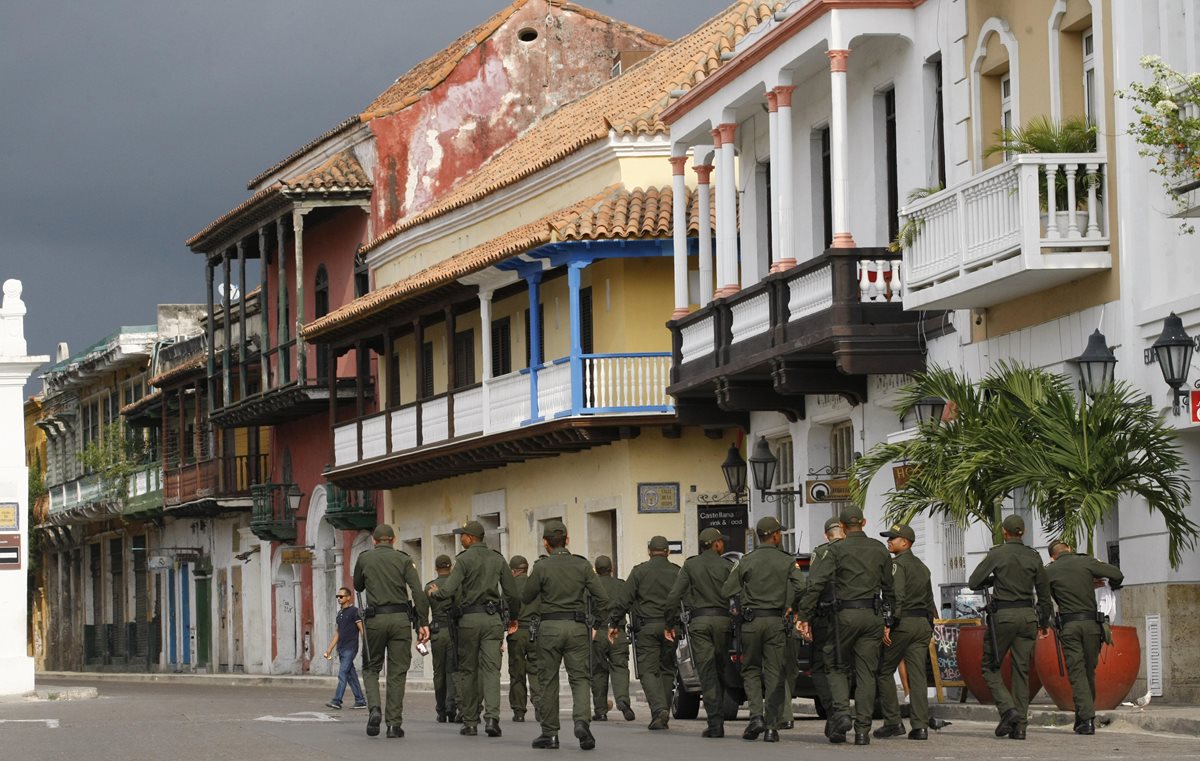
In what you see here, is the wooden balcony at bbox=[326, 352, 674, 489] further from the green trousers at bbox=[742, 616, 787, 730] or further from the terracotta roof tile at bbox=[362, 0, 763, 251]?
the green trousers at bbox=[742, 616, 787, 730]

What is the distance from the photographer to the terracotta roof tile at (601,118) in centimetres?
3466

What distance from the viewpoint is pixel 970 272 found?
22.2 m

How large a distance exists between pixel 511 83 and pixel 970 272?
24.5m

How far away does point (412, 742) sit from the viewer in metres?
19.0

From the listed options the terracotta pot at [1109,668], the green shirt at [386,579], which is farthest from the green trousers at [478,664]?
the terracotta pot at [1109,668]

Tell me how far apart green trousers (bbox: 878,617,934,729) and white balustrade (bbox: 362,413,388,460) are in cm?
2276

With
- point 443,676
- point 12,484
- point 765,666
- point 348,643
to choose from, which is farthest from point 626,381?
point 765,666

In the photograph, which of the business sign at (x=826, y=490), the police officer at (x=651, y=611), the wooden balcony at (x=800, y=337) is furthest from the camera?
the business sign at (x=826, y=490)

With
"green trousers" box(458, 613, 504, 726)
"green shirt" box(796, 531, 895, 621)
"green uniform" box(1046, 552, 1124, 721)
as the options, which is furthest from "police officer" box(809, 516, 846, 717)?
"green trousers" box(458, 613, 504, 726)

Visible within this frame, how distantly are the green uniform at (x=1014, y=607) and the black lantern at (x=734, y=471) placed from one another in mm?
12859

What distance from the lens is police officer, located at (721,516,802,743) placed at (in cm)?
1856

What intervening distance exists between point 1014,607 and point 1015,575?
0.86 feet

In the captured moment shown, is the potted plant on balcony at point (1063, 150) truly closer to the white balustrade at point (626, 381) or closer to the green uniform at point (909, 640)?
the green uniform at point (909, 640)

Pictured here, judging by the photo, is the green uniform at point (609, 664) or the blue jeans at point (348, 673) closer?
the green uniform at point (609, 664)
